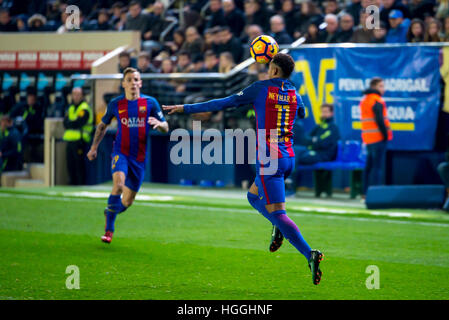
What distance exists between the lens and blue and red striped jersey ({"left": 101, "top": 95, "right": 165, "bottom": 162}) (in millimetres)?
10531

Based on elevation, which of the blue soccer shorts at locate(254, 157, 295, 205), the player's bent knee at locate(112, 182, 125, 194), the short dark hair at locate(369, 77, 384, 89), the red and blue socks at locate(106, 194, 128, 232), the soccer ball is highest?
the short dark hair at locate(369, 77, 384, 89)

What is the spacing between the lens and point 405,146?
615 inches

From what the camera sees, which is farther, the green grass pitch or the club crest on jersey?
the club crest on jersey

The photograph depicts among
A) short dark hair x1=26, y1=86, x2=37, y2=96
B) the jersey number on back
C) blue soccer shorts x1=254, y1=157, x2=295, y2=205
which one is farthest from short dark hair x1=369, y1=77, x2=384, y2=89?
short dark hair x1=26, y1=86, x2=37, y2=96

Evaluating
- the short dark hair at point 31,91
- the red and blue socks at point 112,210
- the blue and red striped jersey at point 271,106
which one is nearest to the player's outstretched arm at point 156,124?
the blue and red striped jersey at point 271,106

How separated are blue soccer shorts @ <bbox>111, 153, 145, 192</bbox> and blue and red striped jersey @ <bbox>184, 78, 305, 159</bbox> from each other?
2.91 m

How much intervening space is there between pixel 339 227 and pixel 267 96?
15.6 feet

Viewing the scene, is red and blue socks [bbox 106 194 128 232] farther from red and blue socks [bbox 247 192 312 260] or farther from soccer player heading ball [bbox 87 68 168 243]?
red and blue socks [bbox 247 192 312 260]

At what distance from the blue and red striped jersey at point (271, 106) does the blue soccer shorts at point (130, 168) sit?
2911 mm

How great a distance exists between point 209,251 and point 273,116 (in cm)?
261

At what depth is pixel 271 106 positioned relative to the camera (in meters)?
7.73

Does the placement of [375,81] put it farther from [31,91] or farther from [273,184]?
[31,91]

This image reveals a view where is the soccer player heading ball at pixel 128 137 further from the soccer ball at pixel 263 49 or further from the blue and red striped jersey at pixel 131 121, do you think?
the soccer ball at pixel 263 49
